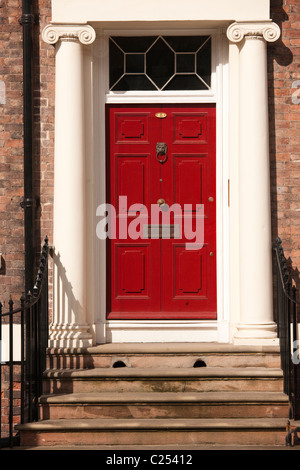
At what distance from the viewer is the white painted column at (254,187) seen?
7734 millimetres

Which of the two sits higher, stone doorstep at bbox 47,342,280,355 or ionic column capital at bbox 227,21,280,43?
ionic column capital at bbox 227,21,280,43

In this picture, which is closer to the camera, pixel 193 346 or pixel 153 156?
pixel 193 346

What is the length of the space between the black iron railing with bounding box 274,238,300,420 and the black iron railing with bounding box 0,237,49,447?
215 centimetres

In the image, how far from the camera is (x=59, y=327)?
307 inches

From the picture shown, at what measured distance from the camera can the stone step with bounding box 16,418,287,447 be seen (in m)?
6.83

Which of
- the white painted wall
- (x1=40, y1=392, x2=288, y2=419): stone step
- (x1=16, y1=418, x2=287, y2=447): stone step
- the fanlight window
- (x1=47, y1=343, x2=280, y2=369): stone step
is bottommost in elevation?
(x1=16, y1=418, x2=287, y2=447): stone step

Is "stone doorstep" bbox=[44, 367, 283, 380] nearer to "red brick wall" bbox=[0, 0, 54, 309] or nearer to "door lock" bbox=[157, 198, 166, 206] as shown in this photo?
"red brick wall" bbox=[0, 0, 54, 309]

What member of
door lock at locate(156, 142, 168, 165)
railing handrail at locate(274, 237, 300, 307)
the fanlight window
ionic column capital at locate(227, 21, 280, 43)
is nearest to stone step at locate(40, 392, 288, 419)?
railing handrail at locate(274, 237, 300, 307)

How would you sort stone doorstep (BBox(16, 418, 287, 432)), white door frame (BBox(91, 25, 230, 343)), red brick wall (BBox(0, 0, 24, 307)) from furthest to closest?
white door frame (BBox(91, 25, 230, 343))
red brick wall (BBox(0, 0, 24, 307))
stone doorstep (BBox(16, 418, 287, 432))

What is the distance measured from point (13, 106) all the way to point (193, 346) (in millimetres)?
2910

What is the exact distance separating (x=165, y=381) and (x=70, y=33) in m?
3.40

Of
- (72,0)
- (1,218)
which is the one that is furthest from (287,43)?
(1,218)

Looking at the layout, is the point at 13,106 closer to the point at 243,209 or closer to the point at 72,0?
the point at 72,0

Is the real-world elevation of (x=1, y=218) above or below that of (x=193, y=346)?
above
